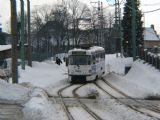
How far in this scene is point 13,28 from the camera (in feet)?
99.0

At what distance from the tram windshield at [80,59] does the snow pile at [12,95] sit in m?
14.5

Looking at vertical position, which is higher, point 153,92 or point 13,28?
point 13,28

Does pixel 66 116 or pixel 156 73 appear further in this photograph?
pixel 156 73

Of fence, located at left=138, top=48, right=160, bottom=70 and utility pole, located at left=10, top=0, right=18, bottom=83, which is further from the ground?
utility pole, located at left=10, top=0, right=18, bottom=83

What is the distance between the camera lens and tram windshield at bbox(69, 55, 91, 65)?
42469 mm

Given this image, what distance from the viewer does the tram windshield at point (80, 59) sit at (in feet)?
139

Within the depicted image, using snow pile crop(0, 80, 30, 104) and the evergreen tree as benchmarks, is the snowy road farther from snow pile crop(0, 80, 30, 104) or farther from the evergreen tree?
the evergreen tree

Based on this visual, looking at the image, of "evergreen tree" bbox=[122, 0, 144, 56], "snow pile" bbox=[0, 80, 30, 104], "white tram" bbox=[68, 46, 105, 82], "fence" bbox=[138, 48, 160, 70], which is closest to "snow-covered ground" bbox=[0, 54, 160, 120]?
"snow pile" bbox=[0, 80, 30, 104]

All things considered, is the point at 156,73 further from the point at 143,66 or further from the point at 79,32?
the point at 79,32

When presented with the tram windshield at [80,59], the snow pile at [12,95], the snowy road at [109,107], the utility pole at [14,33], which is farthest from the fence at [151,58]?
the snow pile at [12,95]

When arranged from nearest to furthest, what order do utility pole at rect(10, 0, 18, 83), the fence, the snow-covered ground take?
the snow-covered ground, utility pole at rect(10, 0, 18, 83), the fence

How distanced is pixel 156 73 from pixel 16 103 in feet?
62.1

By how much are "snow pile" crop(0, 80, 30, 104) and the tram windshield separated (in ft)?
47.7

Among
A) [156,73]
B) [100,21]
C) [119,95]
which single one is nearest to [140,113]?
[119,95]
